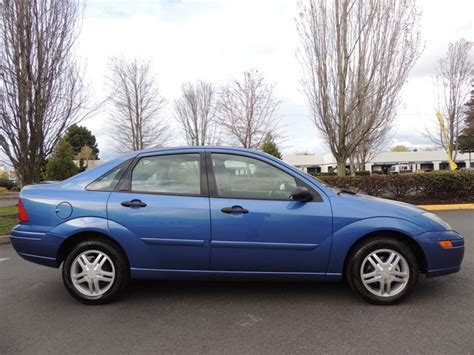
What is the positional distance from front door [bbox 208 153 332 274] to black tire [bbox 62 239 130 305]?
931 mm

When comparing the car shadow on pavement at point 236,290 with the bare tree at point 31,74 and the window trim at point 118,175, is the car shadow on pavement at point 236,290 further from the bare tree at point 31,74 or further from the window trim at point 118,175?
the bare tree at point 31,74

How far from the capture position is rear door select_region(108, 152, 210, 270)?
3967 mm

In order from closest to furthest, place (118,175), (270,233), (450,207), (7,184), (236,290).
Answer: (270,233)
(118,175)
(236,290)
(450,207)
(7,184)

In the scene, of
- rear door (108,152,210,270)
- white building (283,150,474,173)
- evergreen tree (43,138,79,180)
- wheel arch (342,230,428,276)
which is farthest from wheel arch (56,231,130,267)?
white building (283,150,474,173)

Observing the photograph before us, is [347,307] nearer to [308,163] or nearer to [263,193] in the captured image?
[263,193]

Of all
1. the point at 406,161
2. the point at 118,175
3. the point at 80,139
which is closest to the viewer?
the point at 118,175

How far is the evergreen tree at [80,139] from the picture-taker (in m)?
51.9

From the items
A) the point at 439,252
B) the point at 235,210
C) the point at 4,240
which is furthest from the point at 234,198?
the point at 4,240

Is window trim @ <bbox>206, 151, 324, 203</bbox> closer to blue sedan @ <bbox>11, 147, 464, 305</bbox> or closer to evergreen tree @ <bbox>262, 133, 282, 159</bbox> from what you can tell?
blue sedan @ <bbox>11, 147, 464, 305</bbox>

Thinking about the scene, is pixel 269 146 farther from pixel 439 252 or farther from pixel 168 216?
pixel 168 216

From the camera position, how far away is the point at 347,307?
393 cm

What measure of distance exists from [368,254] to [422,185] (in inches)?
424

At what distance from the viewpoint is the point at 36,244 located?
13.6 feet

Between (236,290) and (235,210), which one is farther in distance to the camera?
(236,290)
